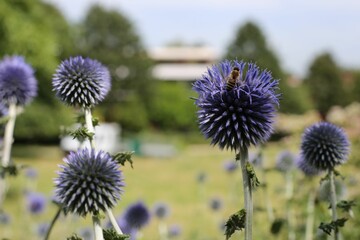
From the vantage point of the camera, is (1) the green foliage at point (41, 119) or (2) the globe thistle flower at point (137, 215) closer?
(2) the globe thistle flower at point (137, 215)

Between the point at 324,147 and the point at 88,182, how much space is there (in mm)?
1672

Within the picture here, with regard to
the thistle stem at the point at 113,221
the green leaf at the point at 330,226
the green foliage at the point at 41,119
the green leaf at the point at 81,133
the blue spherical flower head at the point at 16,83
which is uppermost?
the green foliage at the point at 41,119

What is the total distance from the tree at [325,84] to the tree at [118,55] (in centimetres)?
1448

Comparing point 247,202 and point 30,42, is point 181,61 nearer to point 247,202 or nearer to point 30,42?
point 30,42

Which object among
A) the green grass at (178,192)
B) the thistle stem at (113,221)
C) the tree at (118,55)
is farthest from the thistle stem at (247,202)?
the tree at (118,55)

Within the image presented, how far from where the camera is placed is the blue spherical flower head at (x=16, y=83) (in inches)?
163

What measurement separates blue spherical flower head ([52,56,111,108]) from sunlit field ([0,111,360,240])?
1.47 m

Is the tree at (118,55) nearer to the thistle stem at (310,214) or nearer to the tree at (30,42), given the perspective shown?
the tree at (30,42)

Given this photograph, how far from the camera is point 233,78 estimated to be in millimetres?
2279

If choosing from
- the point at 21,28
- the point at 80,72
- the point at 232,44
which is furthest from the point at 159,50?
the point at 80,72

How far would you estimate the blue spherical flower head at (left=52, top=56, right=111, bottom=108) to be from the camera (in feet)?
9.91

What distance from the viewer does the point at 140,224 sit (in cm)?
445

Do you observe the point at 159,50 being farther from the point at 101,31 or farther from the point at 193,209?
the point at 193,209

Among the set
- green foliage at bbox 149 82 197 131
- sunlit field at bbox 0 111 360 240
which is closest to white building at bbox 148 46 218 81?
green foliage at bbox 149 82 197 131
